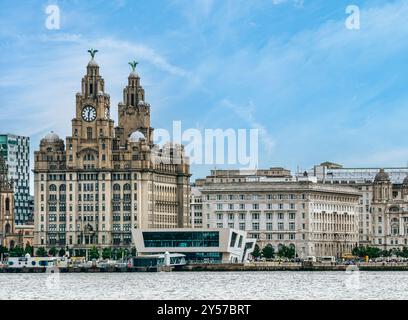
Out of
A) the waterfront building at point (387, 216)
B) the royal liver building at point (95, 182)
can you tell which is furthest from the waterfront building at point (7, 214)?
the waterfront building at point (387, 216)

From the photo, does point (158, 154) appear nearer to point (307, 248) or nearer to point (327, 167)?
point (307, 248)

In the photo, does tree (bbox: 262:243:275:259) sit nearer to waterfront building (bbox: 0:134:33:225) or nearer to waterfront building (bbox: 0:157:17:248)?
waterfront building (bbox: 0:157:17:248)

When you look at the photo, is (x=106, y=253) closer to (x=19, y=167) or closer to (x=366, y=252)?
(x=366, y=252)

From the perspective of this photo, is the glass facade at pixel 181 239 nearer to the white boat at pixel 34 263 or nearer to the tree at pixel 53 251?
the white boat at pixel 34 263

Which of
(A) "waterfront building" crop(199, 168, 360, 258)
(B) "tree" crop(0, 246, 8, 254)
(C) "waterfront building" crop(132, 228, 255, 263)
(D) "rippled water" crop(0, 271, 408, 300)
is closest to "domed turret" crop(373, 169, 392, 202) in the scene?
(A) "waterfront building" crop(199, 168, 360, 258)

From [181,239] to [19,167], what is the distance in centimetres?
7049

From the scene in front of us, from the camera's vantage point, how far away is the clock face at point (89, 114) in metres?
151

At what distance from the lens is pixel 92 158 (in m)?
151

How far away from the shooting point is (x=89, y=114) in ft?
497

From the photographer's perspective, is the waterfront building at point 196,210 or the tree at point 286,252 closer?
the tree at point 286,252

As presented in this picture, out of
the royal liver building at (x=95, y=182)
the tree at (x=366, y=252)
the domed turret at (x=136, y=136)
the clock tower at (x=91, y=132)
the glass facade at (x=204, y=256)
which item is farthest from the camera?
the domed turret at (x=136, y=136)

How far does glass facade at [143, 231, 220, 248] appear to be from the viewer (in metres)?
127
